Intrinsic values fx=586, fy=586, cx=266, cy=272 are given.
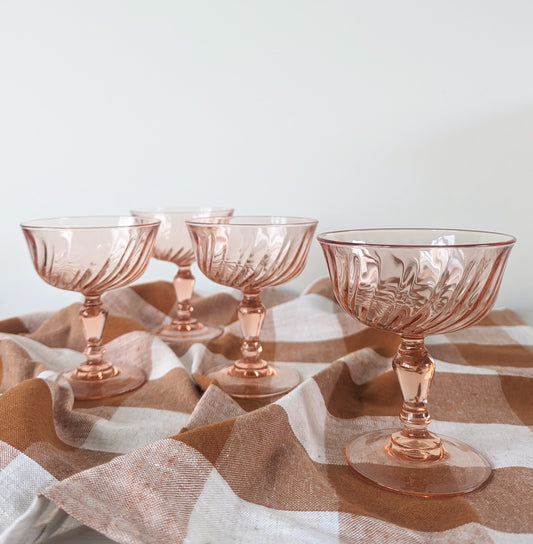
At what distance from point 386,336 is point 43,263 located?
55 cm

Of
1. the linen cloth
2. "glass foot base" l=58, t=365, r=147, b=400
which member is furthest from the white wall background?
"glass foot base" l=58, t=365, r=147, b=400

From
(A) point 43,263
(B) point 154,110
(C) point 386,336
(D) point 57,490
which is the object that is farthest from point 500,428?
(B) point 154,110

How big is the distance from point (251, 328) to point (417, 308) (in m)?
0.40

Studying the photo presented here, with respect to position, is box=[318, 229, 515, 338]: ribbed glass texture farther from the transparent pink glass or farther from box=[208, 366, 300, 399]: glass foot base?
box=[208, 366, 300, 399]: glass foot base

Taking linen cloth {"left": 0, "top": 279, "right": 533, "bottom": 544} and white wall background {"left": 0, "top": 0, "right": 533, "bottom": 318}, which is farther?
white wall background {"left": 0, "top": 0, "right": 533, "bottom": 318}

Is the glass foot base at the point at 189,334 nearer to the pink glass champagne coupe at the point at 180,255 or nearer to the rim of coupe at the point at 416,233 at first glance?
the pink glass champagne coupe at the point at 180,255

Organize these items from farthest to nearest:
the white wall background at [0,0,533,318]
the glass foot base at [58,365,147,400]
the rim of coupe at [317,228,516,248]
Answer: the white wall background at [0,0,533,318]
the glass foot base at [58,365,147,400]
the rim of coupe at [317,228,516,248]

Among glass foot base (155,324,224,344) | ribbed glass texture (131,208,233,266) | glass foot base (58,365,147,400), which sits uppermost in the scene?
ribbed glass texture (131,208,233,266)

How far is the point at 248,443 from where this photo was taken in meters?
0.57

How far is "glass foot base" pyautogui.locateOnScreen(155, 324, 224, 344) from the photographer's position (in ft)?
3.42

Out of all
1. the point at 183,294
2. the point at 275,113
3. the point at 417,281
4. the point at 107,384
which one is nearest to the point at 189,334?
the point at 183,294

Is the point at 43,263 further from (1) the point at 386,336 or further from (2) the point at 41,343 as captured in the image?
(1) the point at 386,336

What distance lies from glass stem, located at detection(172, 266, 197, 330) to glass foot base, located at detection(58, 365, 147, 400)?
0.25 m

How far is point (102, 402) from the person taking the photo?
0.80 m
